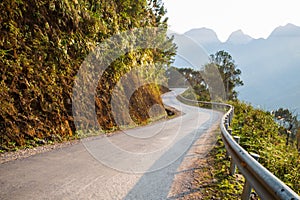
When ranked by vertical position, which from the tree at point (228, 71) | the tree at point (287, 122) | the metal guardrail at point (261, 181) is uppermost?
the tree at point (228, 71)

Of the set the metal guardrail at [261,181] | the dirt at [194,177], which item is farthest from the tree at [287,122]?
the metal guardrail at [261,181]

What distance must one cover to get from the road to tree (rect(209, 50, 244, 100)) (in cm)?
4511

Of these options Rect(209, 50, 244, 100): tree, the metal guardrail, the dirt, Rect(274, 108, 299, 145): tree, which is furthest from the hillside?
Rect(209, 50, 244, 100): tree

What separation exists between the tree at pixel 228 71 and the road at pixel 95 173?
45.1m

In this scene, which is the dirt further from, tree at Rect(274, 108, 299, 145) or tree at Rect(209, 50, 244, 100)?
tree at Rect(209, 50, 244, 100)

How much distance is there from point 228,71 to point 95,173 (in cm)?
4813

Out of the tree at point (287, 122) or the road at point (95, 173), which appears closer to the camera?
the road at point (95, 173)

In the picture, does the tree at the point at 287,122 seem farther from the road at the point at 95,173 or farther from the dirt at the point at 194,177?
the road at the point at 95,173

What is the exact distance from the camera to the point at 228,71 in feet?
157

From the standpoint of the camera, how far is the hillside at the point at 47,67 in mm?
6277

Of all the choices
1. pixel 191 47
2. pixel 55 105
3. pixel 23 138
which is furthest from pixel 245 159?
pixel 191 47

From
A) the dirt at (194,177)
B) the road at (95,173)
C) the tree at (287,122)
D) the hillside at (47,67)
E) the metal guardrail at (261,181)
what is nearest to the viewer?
the metal guardrail at (261,181)

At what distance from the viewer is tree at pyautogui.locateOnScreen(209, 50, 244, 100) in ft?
156

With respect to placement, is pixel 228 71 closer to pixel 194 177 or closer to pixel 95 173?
pixel 194 177
